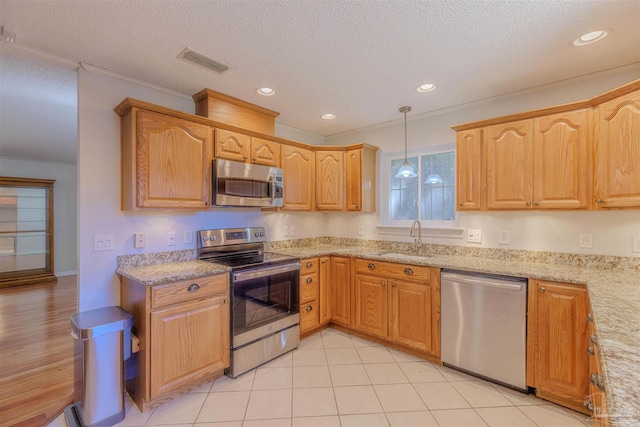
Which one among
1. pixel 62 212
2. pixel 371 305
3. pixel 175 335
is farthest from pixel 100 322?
pixel 62 212

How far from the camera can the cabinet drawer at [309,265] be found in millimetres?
3039

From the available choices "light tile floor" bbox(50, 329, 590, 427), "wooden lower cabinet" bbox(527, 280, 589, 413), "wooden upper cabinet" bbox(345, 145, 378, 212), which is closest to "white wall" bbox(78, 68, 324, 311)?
"light tile floor" bbox(50, 329, 590, 427)

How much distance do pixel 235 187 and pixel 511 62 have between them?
240 cm

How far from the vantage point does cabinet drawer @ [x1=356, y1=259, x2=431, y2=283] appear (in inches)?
105

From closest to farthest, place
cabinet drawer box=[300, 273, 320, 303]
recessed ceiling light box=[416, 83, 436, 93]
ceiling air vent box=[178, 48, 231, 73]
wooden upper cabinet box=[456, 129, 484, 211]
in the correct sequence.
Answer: ceiling air vent box=[178, 48, 231, 73], recessed ceiling light box=[416, 83, 436, 93], wooden upper cabinet box=[456, 129, 484, 211], cabinet drawer box=[300, 273, 320, 303]

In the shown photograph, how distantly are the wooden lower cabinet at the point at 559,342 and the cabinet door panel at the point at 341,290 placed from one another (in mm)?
1630

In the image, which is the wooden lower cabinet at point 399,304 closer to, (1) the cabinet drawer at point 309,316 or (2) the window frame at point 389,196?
(1) the cabinet drawer at point 309,316

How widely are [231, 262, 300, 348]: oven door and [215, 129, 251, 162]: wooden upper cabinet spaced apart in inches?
41.4

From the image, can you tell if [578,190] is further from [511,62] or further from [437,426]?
[437,426]

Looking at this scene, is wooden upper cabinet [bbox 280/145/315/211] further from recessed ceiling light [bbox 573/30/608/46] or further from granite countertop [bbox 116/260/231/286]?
recessed ceiling light [bbox 573/30/608/46]

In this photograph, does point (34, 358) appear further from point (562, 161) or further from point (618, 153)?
point (618, 153)

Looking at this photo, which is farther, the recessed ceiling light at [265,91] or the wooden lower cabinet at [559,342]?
the recessed ceiling light at [265,91]

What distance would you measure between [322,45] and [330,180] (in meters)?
1.81

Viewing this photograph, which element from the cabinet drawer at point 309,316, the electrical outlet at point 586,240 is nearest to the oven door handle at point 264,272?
the cabinet drawer at point 309,316
